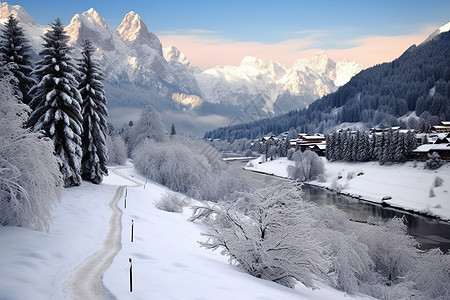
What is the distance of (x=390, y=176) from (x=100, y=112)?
66.2m

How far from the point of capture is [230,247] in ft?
48.1

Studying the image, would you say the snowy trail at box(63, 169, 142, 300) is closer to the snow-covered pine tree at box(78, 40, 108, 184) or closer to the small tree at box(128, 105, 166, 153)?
the snow-covered pine tree at box(78, 40, 108, 184)

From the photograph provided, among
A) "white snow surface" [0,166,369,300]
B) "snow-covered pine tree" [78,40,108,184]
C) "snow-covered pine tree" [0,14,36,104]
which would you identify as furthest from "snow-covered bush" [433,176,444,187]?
"snow-covered pine tree" [0,14,36,104]

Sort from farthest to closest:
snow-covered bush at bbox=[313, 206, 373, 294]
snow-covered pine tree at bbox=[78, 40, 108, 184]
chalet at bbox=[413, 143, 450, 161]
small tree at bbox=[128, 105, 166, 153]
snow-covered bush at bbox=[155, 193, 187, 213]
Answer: chalet at bbox=[413, 143, 450, 161] → small tree at bbox=[128, 105, 166, 153] → snow-covered pine tree at bbox=[78, 40, 108, 184] → snow-covered bush at bbox=[155, 193, 187, 213] → snow-covered bush at bbox=[313, 206, 373, 294]

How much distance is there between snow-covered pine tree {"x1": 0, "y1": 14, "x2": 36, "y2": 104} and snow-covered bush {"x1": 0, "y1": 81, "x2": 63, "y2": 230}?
13302 mm

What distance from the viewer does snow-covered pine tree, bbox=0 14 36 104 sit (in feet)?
87.6

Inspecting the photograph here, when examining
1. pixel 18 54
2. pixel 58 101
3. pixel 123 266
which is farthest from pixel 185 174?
pixel 123 266

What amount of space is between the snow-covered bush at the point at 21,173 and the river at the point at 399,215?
25.8m

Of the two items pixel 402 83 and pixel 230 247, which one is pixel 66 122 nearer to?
pixel 230 247

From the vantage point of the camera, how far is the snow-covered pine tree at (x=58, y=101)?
25500 mm

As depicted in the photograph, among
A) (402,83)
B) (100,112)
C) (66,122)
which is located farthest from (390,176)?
(402,83)

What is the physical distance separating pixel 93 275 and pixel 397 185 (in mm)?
69676

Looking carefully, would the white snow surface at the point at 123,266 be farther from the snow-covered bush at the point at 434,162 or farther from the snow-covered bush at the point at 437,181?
the snow-covered bush at the point at 434,162

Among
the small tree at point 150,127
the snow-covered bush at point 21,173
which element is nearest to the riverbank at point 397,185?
the small tree at point 150,127
